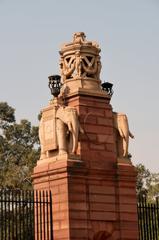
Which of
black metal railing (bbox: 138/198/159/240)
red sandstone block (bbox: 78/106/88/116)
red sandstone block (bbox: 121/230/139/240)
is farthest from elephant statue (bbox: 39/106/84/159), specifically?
black metal railing (bbox: 138/198/159/240)

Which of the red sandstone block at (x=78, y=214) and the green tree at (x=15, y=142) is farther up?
the green tree at (x=15, y=142)

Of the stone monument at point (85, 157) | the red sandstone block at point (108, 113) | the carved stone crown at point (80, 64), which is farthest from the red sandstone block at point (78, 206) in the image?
the carved stone crown at point (80, 64)

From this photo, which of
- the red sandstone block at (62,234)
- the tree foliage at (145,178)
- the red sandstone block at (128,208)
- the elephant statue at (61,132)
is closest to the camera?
the red sandstone block at (62,234)

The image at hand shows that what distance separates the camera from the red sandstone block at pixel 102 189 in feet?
56.7

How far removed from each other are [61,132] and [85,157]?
3.00 feet

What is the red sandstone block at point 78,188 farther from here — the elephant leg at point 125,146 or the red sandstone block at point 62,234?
the elephant leg at point 125,146

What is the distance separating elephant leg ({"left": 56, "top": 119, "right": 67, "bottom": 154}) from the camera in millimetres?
17141

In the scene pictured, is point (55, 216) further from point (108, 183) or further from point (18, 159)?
point (18, 159)

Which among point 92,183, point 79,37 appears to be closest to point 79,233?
point 92,183

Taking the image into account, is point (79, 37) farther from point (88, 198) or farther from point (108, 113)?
point (88, 198)

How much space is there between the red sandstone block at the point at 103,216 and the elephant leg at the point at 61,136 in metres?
1.78

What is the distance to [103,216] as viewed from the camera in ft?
A: 57.2

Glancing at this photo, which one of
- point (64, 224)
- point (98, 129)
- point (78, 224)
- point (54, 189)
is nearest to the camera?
point (64, 224)

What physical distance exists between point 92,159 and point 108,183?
0.80 meters
